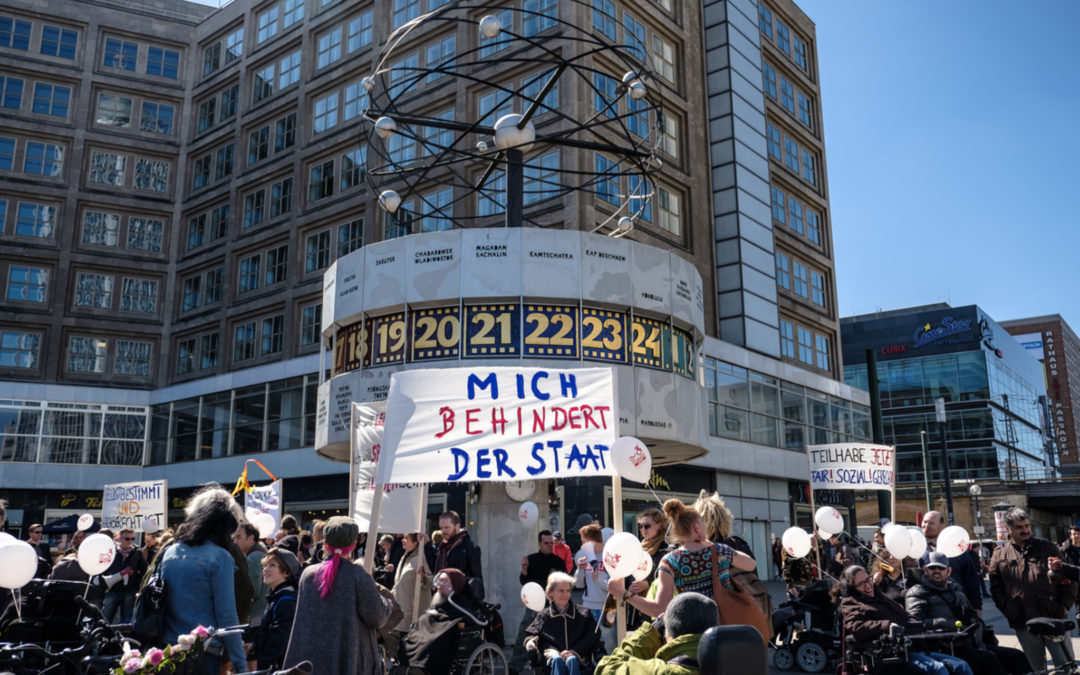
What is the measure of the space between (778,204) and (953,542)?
33883mm

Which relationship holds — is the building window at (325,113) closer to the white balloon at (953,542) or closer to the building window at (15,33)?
the building window at (15,33)

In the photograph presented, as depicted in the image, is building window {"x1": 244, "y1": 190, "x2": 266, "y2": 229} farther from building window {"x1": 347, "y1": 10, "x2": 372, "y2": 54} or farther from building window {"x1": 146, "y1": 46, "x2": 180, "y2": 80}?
building window {"x1": 146, "y1": 46, "x2": 180, "y2": 80}

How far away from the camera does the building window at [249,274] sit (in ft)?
134

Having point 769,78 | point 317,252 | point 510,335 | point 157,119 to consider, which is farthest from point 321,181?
point 510,335

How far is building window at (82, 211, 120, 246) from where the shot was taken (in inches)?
1722

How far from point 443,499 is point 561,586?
21.3 meters

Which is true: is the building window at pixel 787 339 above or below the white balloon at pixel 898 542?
above

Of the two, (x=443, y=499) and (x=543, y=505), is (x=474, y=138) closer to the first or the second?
(x=443, y=499)

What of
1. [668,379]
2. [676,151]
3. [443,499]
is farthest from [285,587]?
[676,151]

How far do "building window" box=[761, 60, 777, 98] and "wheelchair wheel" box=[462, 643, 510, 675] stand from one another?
3792 cm

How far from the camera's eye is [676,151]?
37219 millimetres

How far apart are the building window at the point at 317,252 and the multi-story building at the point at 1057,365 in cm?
15565

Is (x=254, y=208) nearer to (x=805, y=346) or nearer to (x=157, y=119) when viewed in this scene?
(x=157, y=119)

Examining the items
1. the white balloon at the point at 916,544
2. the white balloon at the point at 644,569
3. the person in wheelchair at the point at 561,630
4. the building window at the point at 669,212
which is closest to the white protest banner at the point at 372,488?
the person in wheelchair at the point at 561,630
